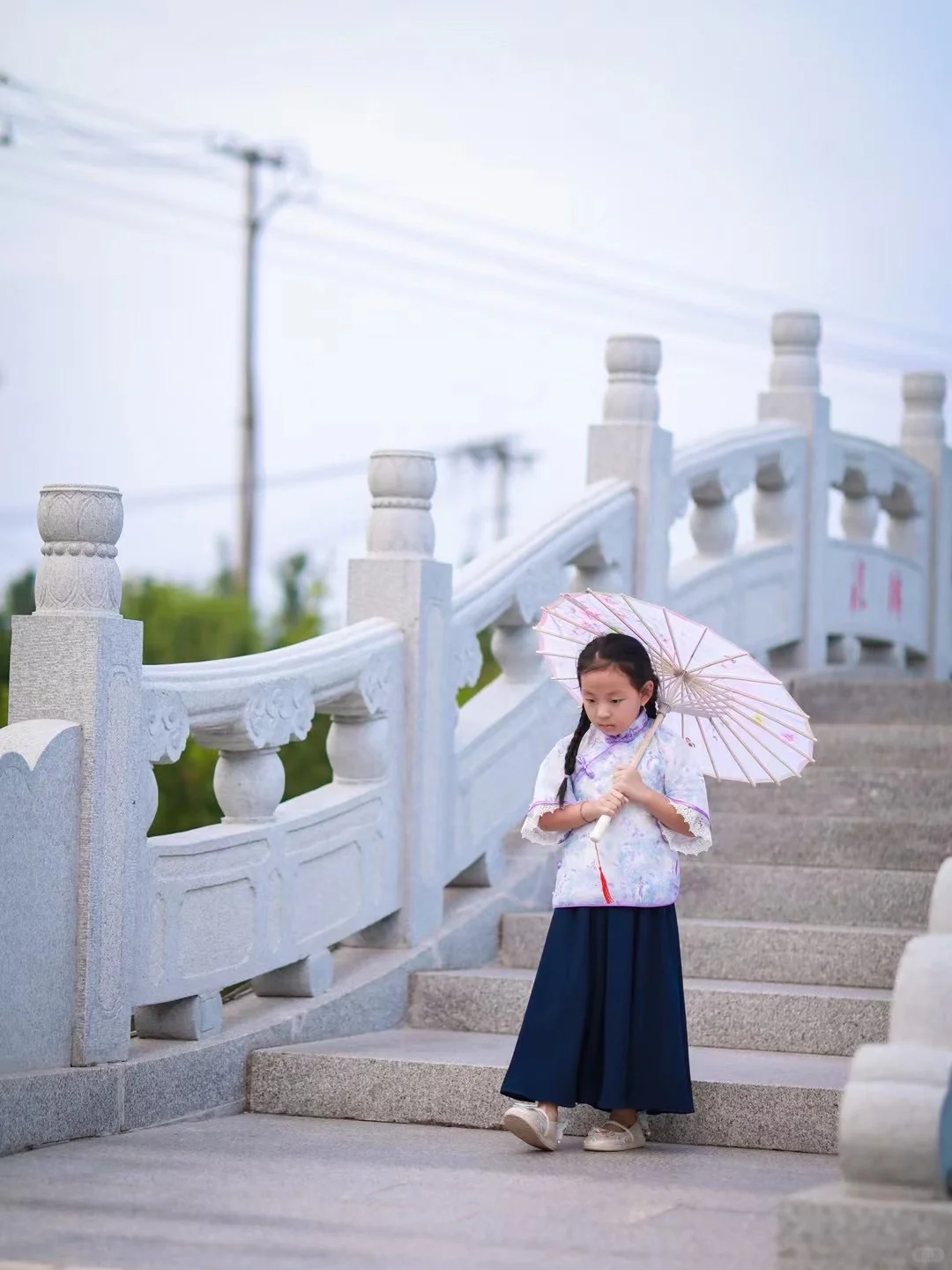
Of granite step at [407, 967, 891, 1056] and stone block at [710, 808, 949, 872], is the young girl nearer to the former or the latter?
granite step at [407, 967, 891, 1056]

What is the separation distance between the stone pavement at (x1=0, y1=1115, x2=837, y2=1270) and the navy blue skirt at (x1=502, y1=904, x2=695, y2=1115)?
0.56 ft

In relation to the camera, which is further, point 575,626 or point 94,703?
point 575,626

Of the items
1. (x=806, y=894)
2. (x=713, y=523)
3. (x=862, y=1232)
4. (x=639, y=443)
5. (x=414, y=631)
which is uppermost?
(x=639, y=443)

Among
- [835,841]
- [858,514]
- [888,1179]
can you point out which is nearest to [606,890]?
[888,1179]

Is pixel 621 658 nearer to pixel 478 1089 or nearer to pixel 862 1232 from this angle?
pixel 478 1089

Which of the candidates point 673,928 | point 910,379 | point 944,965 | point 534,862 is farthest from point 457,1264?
point 910,379

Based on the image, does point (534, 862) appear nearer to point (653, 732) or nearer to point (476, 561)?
point (476, 561)

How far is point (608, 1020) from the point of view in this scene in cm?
555

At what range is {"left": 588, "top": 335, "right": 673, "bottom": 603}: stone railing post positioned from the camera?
8531 mm

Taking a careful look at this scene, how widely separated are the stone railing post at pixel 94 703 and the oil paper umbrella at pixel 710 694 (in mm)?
1236

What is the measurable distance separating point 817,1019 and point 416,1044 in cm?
123

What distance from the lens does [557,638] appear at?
576 cm

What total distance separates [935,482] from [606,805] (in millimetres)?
6121

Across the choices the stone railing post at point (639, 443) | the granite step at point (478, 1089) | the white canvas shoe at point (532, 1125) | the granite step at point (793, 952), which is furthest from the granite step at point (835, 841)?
the white canvas shoe at point (532, 1125)
